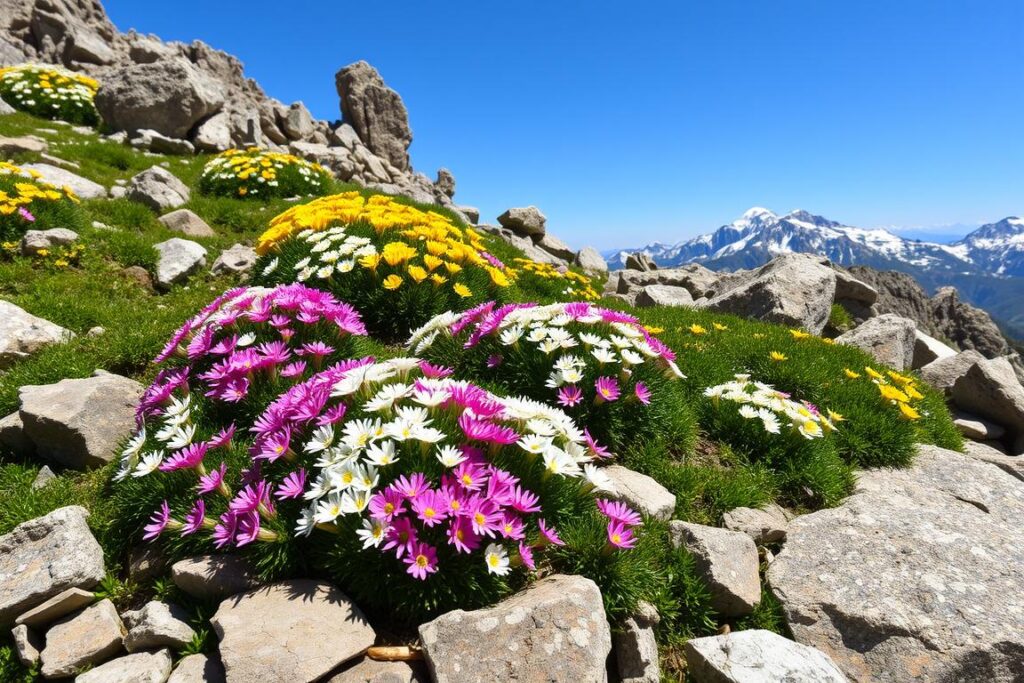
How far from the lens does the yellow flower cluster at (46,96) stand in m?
18.6

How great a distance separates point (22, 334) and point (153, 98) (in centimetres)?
1632

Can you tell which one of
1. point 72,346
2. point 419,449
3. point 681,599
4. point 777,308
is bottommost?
point 681,599

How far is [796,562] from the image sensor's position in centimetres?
394

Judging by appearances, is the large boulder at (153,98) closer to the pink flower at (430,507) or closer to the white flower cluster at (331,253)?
the white flower cluster at (331,253)

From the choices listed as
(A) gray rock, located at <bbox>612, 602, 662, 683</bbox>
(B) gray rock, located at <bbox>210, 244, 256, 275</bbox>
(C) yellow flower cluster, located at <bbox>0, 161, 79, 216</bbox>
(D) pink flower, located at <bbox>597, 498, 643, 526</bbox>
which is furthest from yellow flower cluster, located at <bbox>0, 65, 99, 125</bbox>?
(A) gray rock, located at <bbox>612, 602, 662, 683</bbox>

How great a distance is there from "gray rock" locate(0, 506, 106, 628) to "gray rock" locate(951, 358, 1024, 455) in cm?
1089

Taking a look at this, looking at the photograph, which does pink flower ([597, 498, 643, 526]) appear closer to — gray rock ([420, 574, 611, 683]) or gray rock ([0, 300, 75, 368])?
gray rock ([420, 574, 611, 683])

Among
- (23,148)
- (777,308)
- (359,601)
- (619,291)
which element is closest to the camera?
(359,601)

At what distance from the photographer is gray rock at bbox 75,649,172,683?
2588 millimetres

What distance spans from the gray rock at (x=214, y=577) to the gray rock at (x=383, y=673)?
79cm

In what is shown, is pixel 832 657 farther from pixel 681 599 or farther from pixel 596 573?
pixel 596 573

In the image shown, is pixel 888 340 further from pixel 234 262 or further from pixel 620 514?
pixel 234 262

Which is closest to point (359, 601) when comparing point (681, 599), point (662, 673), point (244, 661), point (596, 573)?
point (244, 661)

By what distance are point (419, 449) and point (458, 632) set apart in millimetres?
969
